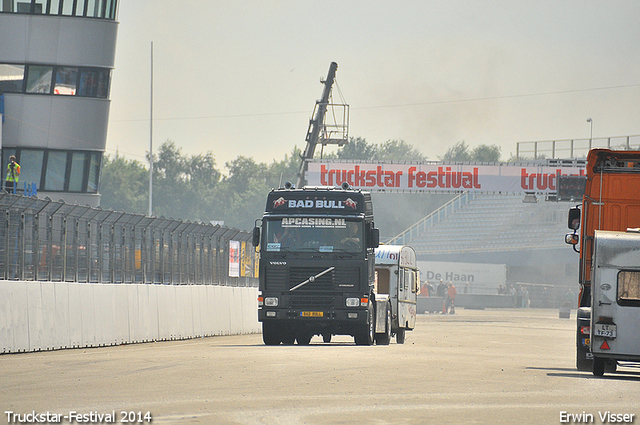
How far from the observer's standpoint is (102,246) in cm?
2281

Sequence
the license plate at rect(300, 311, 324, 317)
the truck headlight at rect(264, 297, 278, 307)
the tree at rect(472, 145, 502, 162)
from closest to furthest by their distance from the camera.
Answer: the license plate at rect(300, 311, 324, 317) < the truck headlight at rect(264, 297, 278, 307) < the tree at rect(472, 145, 502, 162)

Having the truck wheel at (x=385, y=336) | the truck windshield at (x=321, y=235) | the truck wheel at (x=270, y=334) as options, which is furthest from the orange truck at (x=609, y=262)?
the truck wheel at (x=385, y=336)

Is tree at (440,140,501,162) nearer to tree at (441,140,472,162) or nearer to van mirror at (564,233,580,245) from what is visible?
tree at (441,140,472,162)

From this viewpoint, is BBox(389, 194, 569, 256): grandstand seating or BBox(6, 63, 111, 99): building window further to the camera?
BBox(389, 194, 569, 256): grandstand seating

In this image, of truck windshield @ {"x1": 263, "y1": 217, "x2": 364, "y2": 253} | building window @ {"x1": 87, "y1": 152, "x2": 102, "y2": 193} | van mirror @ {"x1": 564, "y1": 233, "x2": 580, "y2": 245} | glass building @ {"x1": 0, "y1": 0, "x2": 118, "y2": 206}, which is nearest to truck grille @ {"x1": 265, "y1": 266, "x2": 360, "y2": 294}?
truck windshield @ {"x1": 263, "y1": 217, "x2": 364, "y2": 253}

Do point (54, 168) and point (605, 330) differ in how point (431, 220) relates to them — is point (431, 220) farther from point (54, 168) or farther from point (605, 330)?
point (605, 330)

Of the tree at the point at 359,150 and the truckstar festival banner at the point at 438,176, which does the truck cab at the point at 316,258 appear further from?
the tree at the point at 359,150

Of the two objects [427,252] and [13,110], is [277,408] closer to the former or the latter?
[13,110]

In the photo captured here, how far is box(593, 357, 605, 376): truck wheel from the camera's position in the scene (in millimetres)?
15352

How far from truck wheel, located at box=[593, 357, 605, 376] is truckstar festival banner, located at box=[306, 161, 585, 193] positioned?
111 ft

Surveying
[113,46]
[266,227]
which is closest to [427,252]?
[113,46]

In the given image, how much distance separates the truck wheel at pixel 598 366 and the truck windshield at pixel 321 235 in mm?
7467

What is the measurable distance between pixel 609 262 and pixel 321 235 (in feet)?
27.6

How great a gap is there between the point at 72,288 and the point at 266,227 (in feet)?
13.3
